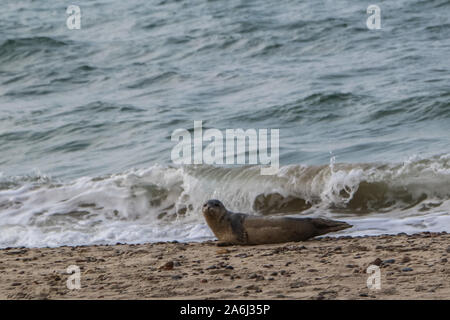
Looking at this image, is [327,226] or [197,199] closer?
[327,226]

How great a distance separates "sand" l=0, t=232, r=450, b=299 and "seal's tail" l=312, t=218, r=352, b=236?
86 mm

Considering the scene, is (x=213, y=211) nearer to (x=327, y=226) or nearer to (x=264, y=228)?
(x=264, y=228)

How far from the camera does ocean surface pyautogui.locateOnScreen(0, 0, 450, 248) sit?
29.5 feet

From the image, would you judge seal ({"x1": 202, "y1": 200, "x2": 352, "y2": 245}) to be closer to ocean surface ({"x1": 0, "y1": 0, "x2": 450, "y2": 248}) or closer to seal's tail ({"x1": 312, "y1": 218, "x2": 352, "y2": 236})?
seal's tail ({"x1": 312, "y1": 218, "x2": 352, "y2": 236})

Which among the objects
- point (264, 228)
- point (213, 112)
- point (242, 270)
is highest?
point (213, 112)

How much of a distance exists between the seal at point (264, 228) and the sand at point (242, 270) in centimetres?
10

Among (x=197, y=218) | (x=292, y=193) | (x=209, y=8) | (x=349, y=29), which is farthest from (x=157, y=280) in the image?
(x=209, y=8)

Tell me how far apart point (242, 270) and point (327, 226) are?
1479mm

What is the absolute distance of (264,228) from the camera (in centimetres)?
702

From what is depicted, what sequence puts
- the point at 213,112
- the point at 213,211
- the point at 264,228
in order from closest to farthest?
1. the point at 264,228
2. the point at 213,211
3. the point at 213,112

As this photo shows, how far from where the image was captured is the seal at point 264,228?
699 centimetres

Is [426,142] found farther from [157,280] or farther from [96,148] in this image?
[157,280]

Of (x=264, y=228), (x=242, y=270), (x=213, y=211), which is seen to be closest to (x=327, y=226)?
(x=264, y=228)

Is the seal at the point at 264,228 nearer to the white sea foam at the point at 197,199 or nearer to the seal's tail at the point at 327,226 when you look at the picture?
the seal's tail at the point at 327,226
